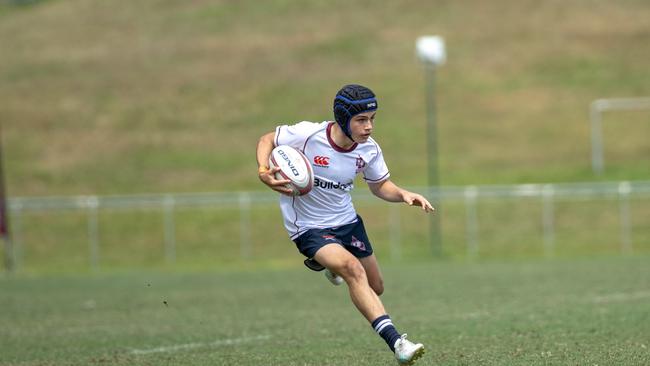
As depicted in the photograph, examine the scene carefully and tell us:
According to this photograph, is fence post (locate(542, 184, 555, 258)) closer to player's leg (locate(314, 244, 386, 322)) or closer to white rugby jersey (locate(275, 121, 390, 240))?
white rugby jersey (locate(275, 121, 390, 240))

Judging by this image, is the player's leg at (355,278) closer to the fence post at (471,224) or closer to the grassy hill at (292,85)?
the fence post at (471,224)

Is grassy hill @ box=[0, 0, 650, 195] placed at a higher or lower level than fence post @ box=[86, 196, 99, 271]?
higher

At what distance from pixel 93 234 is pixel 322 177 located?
A: 84.8 feet

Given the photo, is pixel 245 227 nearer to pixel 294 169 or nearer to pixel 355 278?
pixel 294 169

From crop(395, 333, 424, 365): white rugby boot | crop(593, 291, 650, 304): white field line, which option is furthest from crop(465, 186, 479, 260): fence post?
crop(395, 333, 424, 365): white rugby boot

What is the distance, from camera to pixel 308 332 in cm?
1115

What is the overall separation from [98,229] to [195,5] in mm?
32204

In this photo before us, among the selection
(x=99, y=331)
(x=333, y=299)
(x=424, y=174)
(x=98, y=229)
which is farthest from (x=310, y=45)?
(x=99, y=331)

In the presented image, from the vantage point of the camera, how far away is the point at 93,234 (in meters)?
33.6

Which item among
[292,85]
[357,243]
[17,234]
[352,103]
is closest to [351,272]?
[357,243]

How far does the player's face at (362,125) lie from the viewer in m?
8.44

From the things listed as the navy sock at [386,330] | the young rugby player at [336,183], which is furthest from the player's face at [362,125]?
the navy sock at [386,330]

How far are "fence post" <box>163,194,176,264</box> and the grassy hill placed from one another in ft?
17.7

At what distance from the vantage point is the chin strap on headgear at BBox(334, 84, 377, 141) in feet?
27.6
